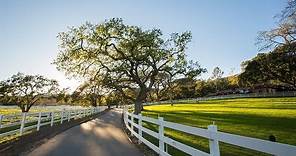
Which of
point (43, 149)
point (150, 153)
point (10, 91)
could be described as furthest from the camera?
point (10, 91)

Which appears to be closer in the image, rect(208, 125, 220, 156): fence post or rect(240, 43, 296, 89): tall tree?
rect(208, 125, 220, 156): fence post

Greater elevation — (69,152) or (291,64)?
(291,64)

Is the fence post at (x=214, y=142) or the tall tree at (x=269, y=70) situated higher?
the tall tree at (x=269, y=70)

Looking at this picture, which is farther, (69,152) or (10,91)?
(10,91)

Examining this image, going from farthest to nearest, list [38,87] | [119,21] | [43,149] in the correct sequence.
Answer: [38,87] < [119,21] < [43,149]

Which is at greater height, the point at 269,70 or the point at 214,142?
the point at 269,70

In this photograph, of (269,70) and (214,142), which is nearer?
(214,142)

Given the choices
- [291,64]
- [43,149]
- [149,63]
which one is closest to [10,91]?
[149,63]

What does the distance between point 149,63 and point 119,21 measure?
4.89 meters

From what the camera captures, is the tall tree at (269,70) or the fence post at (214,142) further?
the tall tree at (269,70)

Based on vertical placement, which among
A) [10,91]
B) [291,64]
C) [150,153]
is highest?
[291,64]

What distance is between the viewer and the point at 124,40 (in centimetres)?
2928

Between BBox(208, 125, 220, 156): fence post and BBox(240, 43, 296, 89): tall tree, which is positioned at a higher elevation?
BBox(240, 43, 296, 89): tall tree

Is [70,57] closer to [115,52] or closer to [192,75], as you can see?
[115,52]
